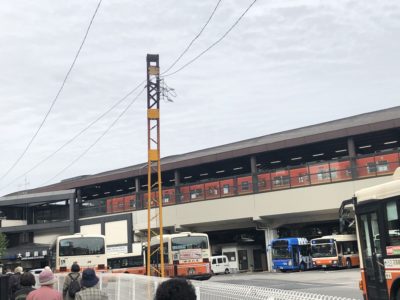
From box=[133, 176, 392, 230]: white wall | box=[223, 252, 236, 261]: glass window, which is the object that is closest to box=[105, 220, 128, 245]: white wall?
box=[133, 176, 392, 230]: white wall

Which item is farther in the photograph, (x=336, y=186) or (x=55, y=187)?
(x=55, y=187)

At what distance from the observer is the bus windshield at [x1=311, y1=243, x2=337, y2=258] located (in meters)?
40.9

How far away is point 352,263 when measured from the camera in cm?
4147

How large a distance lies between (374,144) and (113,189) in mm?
33812

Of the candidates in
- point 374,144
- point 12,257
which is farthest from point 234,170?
point 12,257

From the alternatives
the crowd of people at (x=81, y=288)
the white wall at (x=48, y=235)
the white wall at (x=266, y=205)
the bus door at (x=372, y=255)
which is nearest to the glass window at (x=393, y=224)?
the bus door at (x=372, y=255)

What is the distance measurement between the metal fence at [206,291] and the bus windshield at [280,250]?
3006cm

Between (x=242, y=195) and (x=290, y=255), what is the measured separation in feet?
25.2

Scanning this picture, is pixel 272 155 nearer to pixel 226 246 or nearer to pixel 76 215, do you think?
pixel 226 246

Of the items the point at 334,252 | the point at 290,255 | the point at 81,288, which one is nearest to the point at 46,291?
the point at 81,288

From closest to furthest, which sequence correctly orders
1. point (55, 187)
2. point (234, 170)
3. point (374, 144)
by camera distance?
point (374, 144) < point (234, 170) < point (55, 187)

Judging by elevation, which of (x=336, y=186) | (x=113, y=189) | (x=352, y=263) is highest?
(x=113, y=189)

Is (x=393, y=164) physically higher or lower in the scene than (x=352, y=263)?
higher

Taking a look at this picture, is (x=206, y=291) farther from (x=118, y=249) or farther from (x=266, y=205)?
(x=118, y=249)
